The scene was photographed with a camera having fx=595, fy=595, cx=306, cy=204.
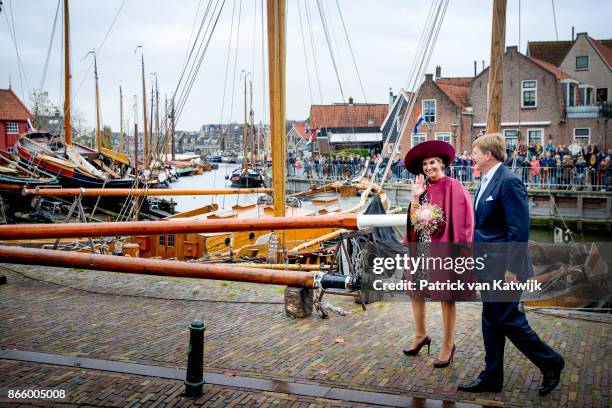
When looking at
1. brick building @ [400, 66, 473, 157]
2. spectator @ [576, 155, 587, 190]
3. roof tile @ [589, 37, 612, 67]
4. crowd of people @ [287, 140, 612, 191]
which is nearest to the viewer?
crowd of people @ [287, 140, 612, 191]

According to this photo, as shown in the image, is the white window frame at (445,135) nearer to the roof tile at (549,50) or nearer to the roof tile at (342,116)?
the roof tile at (549,50)

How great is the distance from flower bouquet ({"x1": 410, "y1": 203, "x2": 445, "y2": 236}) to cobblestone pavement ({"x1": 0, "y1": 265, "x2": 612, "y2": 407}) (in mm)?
1138

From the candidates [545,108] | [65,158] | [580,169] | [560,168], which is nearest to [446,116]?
[545,108]

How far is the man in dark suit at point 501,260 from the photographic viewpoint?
412 centimetres

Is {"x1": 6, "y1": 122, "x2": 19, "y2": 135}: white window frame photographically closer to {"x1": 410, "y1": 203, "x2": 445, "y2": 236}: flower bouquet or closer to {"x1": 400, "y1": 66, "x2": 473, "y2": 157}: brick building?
{"x1": 400, "y1": 66, "x2": 473, "y2": 157}: brick building

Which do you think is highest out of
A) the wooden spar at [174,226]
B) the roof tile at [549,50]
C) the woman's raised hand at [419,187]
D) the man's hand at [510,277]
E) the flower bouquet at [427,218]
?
the roof tile at [549,50]

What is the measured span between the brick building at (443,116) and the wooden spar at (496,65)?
33.9 metres

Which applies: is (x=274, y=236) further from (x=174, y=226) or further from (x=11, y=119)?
(x=11, y=119)

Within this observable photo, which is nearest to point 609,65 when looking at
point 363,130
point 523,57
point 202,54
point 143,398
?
point 523,57

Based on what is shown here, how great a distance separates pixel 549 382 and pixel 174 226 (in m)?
3.71

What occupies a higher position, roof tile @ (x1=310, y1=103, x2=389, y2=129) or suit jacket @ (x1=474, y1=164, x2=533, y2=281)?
roof tile @ (x1=310, y1=103, x2=389, y2=129)

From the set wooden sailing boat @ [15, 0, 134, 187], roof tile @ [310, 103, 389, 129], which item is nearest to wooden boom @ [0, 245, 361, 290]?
wooden sailing boat @ [15, 0, 134, 187]

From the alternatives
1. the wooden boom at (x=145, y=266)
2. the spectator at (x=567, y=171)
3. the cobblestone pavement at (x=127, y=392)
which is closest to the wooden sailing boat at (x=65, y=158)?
the spectator at (x=567, y=171)

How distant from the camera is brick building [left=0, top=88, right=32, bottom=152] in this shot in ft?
183
